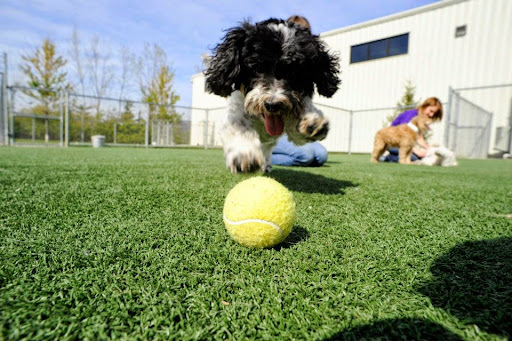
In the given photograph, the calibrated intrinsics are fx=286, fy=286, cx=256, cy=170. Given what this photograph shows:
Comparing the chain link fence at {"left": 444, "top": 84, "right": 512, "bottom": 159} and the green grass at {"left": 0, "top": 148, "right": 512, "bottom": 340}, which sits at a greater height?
the chain link fence at {"left": 444, "top": 84, "right": 512, "bottom": 159}

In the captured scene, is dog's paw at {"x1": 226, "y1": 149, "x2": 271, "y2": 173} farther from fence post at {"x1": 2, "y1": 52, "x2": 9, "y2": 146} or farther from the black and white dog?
fence post at {"x1": 2, "y1": 52, "x2": 9, "y2": 146}

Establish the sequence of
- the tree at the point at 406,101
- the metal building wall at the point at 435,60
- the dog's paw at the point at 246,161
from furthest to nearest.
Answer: the tree at the point at 406,101, the metal building wall at the point at 435,60, the dog's paw at the point at 246,161

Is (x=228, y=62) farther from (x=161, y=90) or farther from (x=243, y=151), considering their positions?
(x=161, y=90)

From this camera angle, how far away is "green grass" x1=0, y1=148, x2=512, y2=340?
0.84m

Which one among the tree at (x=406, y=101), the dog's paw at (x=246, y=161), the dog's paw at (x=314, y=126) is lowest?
the dog's paw at (x=246, y=161)

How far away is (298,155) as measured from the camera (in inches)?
211

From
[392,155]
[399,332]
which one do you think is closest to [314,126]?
[399,332]

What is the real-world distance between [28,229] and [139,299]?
938mm

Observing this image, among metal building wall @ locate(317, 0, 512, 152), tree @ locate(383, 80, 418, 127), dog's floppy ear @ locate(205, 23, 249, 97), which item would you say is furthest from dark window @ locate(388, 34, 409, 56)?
dog's floppy ear @ locate(205, 23, 249, 97)

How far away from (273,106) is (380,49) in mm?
17606

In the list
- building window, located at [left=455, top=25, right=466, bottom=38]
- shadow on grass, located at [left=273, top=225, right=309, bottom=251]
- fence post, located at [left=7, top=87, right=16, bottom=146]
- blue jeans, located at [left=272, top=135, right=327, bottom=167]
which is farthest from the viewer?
building window, located at [left=455, top=25, right=466, bottom=38]

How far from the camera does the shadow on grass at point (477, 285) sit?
2.94 ft

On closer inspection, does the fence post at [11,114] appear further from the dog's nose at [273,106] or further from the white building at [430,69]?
the dog's nose at [273,106]

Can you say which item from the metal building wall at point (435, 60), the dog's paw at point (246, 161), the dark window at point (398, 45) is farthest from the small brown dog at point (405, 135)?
the dark window at point (398, 45)
